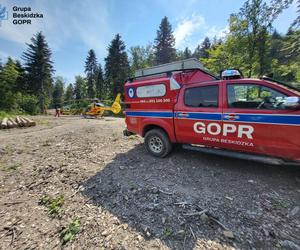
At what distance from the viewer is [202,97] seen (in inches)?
162

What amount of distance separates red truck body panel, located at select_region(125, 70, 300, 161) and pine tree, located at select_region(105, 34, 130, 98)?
25097 mm

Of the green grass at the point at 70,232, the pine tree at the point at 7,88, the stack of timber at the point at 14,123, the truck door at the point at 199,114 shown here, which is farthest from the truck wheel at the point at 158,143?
the pine tree at the point at 7,88

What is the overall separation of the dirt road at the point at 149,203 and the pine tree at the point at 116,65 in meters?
25.7

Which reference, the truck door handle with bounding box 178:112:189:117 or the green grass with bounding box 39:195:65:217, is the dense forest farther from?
the green grass with bounding box 39:195:65:217

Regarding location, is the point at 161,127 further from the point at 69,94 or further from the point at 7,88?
the point at 69,94

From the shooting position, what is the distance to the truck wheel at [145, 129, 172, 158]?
4.73 meters

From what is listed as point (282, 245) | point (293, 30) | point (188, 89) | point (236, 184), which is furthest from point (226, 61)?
point (282, 245)

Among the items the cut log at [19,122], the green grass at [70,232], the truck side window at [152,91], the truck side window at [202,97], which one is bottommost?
the green grass at [70,232]

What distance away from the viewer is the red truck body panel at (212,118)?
10.5ft

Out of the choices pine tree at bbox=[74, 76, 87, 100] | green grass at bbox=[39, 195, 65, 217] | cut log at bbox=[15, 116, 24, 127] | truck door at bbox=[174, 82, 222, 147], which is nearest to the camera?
green grass at bbox=[39, 195, 65, 217]

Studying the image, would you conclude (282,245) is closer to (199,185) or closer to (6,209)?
(199,185)

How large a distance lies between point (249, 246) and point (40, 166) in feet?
16.9

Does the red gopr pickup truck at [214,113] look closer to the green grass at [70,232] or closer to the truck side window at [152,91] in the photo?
the truck side window at [152,91]

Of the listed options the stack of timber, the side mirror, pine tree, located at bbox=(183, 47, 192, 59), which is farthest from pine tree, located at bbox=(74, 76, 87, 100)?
the side mirror
